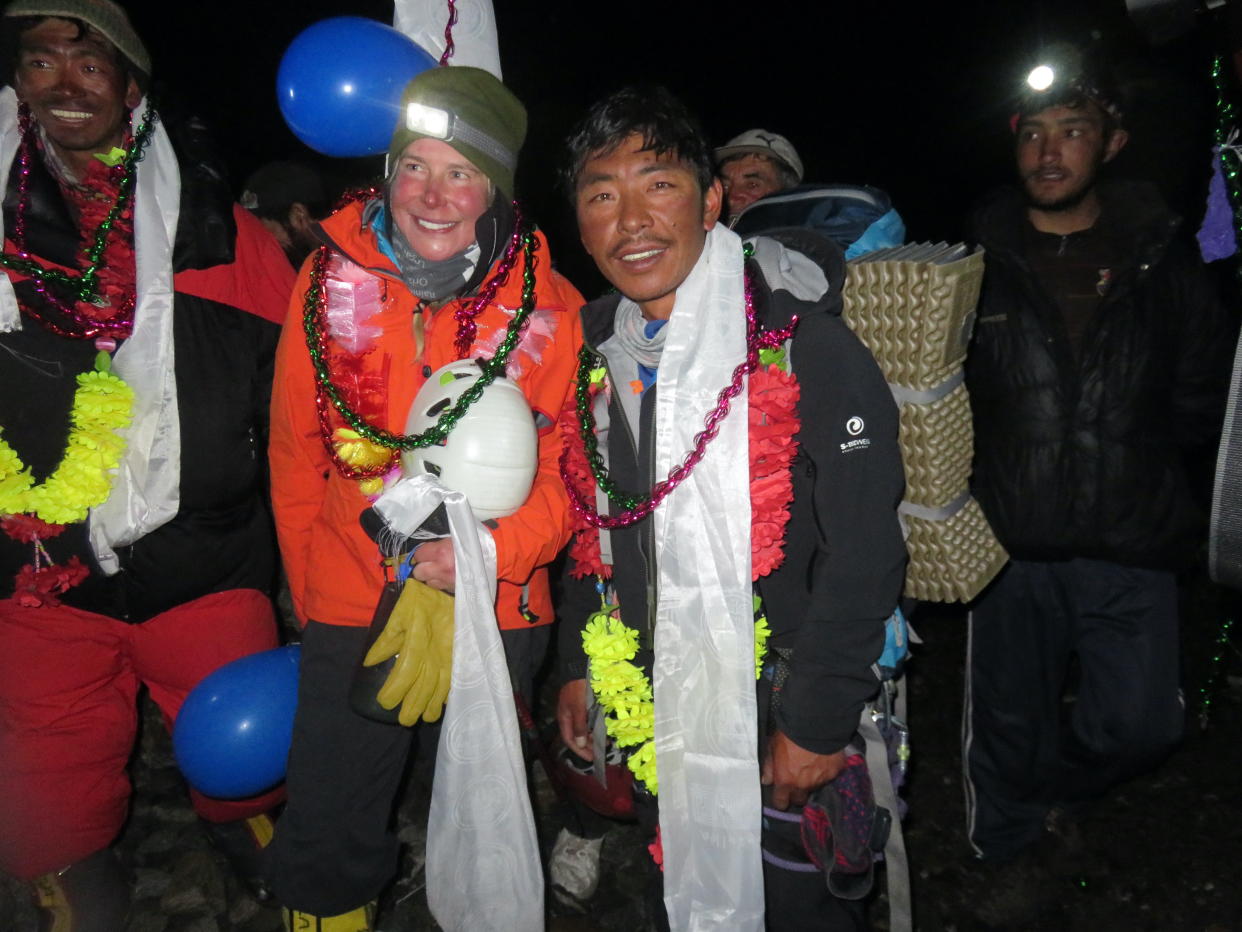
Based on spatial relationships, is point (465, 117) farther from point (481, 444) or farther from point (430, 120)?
point (481, 444)

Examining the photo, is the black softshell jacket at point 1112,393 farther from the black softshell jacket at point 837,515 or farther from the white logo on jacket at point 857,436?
the white logo on jacket at point 857,436

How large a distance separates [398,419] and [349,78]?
0.96 meters

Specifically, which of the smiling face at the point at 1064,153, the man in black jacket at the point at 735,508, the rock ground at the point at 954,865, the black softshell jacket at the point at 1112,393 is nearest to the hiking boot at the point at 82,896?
the rock ground at the point at 954,865

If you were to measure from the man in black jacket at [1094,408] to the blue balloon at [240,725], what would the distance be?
245 centimetres

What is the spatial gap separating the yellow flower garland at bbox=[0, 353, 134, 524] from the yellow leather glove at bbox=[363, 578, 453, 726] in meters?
1.07

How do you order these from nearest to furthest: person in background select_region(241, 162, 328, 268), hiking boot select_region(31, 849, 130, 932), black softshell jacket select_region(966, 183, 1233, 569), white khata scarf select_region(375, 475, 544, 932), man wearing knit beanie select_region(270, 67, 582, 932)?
white khata scarf select_region(375, 475, 544, 932) < man wearing knit beanie select_region(270, 67, 582, 932) < hiking boot select_region(31, 849, 130, 932) < black softshell jacket select_region(966, 183, 1233, 569) < person in background select_region(241, 162, 328, 268)

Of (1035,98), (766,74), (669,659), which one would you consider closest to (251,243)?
(669,659)

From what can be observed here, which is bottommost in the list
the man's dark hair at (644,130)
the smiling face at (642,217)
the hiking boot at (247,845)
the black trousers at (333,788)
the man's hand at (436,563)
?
the hiking boot at (247,845)

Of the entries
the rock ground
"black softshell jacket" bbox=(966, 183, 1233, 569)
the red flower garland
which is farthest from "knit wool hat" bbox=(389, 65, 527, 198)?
the rock ground

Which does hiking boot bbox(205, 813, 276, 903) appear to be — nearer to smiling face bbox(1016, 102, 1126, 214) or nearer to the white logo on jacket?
the white logo on jacket

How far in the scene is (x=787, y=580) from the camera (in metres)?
1.96

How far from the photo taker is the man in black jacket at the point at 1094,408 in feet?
9.03

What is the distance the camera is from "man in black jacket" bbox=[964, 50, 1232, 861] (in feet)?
9.03

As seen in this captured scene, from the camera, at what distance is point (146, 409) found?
96.3 inches
